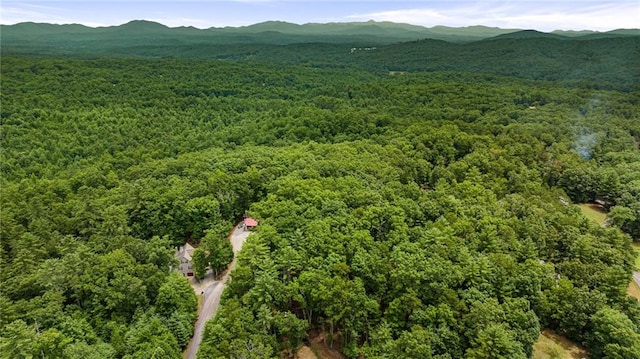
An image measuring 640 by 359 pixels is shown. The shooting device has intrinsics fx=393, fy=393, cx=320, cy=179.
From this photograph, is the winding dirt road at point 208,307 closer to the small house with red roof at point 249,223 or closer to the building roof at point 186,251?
the small house with red roof at point 249,223

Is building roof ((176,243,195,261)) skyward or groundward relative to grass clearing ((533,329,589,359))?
skyward

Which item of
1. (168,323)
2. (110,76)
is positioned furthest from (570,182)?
(110,76)

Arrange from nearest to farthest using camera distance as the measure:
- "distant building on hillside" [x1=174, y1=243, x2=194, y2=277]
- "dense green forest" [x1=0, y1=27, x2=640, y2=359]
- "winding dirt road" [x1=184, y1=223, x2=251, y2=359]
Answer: "dense green forest" [x1=0, y1=27, x2=640, y2=359], "winding dirt road" [x1=184, y1=223, x2=251, y2=359], "distant building on hillside" [x1=174, y1=243, x2=194, y2=277]

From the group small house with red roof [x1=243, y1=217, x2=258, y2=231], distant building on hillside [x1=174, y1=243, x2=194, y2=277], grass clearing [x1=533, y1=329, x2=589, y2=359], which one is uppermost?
small house with red roof [x1=243, y1=217, x2=258, y2=231]

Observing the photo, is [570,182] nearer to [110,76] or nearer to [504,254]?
[504,254]

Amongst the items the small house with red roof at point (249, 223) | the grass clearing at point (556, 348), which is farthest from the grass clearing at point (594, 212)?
the small house with red roof at point (249, 223)

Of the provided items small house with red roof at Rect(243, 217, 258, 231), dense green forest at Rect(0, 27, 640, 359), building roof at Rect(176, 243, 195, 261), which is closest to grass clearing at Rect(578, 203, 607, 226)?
dense green forest at Rect(0, 27, 640, 359)

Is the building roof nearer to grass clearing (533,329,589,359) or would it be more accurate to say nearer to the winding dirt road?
the winding dirt road
